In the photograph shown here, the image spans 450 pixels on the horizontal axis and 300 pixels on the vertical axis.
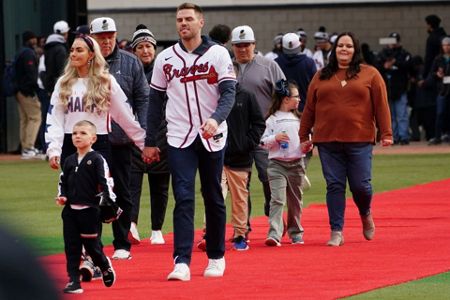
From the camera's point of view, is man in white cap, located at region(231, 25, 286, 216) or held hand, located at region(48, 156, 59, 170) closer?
held hand, located at region(48, 156, 59, 170)

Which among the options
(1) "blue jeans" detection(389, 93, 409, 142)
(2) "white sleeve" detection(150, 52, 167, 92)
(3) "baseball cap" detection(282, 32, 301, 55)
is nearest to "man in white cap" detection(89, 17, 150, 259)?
(2) "white sleeve" detection(150, 52, 167, 92)

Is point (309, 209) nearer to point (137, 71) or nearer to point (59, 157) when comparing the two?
point (137, 71)

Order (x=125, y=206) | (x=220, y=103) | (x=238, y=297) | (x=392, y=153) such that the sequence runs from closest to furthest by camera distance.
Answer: (x=238, y=297) → (x=220, y=103) → (x=125, y=206) → (x=392, y=153)

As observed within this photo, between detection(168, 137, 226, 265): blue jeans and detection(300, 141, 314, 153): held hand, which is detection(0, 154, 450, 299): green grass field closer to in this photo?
detection(168, 137, 226, 265): blue jeans

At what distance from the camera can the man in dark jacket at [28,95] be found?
79.7 ft

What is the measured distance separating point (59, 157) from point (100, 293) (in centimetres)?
116

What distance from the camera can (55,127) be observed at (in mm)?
8906

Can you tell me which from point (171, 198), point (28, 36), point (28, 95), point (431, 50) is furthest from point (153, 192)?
point (431, 50)

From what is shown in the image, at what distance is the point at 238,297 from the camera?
7664 mm

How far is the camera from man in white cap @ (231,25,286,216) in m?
11.6

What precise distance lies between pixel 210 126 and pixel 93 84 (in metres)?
1.04

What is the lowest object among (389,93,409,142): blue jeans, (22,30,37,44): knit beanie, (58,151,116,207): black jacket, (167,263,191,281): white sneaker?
(389,93,409,142): blue jeans

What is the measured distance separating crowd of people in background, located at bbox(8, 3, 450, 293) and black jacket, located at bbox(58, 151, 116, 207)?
0.17 ft

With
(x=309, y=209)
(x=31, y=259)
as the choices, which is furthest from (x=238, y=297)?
(x=309, y=209)
